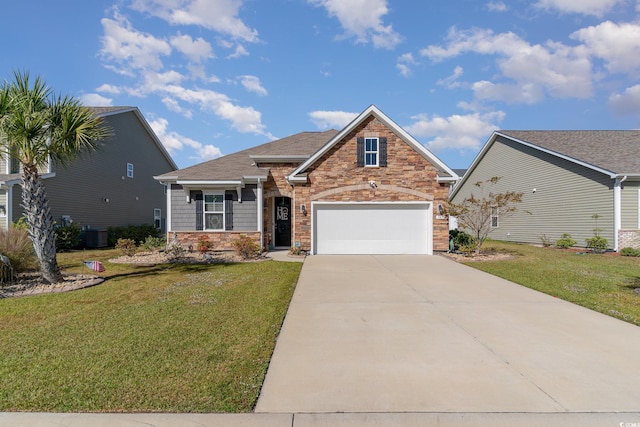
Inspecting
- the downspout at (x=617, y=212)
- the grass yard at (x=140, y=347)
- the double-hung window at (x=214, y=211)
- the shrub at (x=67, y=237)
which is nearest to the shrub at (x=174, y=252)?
the double-hung window at (x=214, y=211)

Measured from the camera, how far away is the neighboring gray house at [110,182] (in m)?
15.8

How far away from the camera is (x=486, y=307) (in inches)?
246

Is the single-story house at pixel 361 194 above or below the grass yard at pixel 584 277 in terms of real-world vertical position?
above

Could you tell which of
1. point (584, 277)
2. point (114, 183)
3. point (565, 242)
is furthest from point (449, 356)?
point (114, 183)

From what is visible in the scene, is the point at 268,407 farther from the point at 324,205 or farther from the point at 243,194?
the point at 243,194

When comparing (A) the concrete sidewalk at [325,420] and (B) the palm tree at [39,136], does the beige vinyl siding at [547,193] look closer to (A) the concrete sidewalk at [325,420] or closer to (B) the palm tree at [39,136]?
(A) the concrete sidewalk at [325,420]

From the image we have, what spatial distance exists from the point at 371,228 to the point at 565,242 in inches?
405

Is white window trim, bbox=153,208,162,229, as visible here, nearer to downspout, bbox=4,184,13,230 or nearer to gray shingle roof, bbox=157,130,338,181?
downspout, bbox=4,184,13,230

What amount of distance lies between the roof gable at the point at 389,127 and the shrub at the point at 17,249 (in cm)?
856

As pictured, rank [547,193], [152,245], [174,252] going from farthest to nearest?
1. [547,193]
2. [152,245]
3. [174,252]

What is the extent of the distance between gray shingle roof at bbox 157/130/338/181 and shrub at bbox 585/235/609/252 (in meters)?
13.2

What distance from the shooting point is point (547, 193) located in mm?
18453

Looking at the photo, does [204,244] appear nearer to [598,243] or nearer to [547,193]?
[598,243]

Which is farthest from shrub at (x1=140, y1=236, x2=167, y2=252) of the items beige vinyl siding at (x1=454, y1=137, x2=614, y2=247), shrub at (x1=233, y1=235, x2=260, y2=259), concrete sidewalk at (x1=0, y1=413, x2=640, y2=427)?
beige vinyl siding at (x1=454, y1=137, x2=614, y2=247)
